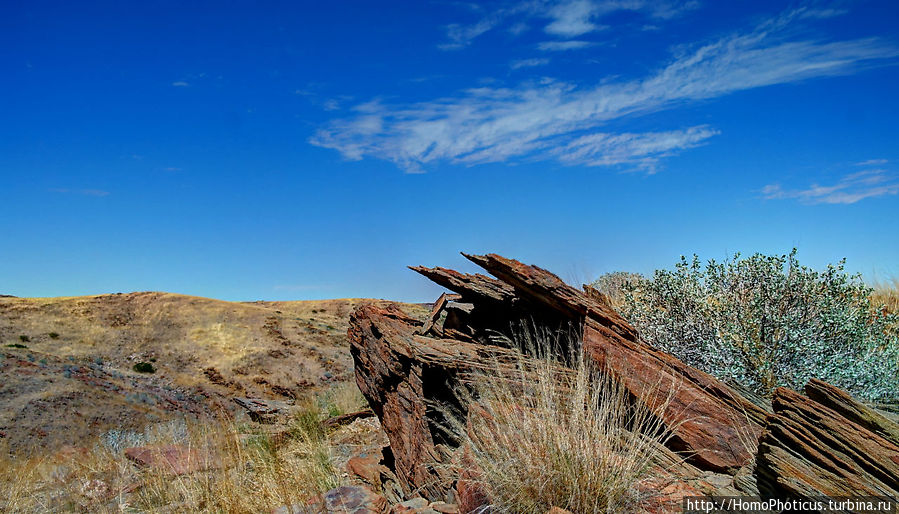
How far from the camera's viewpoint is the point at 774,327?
6949 millimetres

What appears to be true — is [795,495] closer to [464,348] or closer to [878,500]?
[878,500]

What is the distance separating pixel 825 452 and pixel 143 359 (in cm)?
2576

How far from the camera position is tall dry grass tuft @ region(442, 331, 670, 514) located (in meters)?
3.64

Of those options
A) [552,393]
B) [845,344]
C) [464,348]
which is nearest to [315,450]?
[464,348]

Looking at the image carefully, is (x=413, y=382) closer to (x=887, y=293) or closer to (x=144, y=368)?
(x=887, y=293)

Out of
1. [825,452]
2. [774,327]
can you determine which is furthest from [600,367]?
[774,327]

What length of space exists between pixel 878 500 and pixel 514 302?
141 inches

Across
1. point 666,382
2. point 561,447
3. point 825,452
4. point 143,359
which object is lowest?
point 143,359

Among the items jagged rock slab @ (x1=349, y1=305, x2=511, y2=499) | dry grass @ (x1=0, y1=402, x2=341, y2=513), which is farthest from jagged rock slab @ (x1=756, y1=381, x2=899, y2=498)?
dry grass @ (x1=0, y1=402, x2=341, y2=513)

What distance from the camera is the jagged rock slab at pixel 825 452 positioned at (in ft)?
11.1

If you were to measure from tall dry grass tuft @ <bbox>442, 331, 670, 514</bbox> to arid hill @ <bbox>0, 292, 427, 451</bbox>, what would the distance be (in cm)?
910

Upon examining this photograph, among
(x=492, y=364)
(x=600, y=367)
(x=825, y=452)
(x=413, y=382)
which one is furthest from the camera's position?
(x=413, y=382)

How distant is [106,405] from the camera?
44.9 feet

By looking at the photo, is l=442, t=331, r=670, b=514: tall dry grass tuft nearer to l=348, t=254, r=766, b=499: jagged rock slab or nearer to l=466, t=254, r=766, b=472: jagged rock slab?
l=466, t=254, r=766, b=472: jagged rock slab
